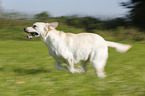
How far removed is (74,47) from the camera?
6.47 m

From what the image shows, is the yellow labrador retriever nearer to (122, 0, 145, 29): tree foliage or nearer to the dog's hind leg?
the dog's hind leg

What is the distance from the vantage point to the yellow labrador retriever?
6.36 metres

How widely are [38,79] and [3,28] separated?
2247cm

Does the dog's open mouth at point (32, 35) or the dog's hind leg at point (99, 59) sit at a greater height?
the dog's open mouth at point (32, 35)

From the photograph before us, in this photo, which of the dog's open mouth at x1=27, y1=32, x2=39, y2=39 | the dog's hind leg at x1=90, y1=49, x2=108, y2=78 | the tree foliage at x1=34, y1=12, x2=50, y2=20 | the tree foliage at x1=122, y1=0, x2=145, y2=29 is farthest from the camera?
the tree foliage at x1=34, y1=12, x2=50, y2=20

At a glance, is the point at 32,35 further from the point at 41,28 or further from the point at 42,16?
the point at 42,16

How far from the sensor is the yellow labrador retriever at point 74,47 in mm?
6355

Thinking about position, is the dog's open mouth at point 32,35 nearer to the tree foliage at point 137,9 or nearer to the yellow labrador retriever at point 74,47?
the yellow labrador retriever at point 74,47

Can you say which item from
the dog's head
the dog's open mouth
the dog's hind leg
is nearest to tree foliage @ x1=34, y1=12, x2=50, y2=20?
the dog's open mouth

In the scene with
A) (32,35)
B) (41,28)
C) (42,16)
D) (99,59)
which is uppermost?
(41,28)

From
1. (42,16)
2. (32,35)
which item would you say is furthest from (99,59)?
(42,16)

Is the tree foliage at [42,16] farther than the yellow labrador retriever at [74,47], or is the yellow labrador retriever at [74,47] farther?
the tree foliage at [42,16]

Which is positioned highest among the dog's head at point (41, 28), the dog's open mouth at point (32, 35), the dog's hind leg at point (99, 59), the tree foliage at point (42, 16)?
the dog's head at point (41, 28)

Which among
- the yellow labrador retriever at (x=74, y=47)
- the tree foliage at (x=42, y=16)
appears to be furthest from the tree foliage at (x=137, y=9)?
the yellow labrador retriever at (x=74, y=47)
